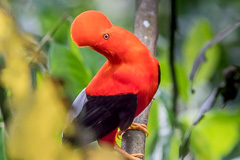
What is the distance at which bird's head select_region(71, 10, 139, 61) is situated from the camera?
596 millimetres

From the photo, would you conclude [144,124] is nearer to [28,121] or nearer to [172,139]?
[172,139]

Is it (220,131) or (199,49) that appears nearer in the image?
(220,131)

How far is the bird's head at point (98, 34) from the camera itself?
596 millimetres

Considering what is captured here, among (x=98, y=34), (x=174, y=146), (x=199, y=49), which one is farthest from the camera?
(x=199, y=49)

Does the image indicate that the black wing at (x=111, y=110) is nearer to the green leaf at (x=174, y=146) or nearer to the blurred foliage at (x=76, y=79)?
the blurred foliage at (x=76, y=79)

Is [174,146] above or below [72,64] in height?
below

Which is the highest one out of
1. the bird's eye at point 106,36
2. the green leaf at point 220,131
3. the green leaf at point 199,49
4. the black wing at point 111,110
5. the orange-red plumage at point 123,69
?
the bird's eye at point 106,36

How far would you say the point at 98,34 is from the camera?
62cm

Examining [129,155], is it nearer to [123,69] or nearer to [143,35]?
[123,69]

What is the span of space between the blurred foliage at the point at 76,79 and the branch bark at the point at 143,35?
8cm

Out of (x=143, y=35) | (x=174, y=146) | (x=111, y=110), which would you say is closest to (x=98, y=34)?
(x=111, y=110)

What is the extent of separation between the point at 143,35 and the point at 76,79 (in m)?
0.28

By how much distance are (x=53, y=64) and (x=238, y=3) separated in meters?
1.35

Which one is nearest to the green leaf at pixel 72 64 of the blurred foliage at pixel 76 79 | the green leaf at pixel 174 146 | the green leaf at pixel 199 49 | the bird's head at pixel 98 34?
the blurred foliage at pixel 76 79
